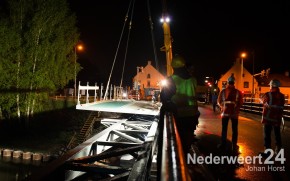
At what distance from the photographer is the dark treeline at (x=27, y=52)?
2553 cm

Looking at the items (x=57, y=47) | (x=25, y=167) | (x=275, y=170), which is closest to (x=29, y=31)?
(x=57, y=47)

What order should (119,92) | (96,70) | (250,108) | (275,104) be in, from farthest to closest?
(96,70) → (119,92) → (250,108) → (275,104)

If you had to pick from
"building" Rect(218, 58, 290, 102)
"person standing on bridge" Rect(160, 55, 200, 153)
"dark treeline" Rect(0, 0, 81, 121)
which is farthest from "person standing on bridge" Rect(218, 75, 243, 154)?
"building" Rect(218, 58, 290, 102)

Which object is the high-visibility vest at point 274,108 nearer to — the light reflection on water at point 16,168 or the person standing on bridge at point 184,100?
the person standing on bridge at point 184,100

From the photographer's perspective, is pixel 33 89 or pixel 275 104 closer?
pixel 275 104

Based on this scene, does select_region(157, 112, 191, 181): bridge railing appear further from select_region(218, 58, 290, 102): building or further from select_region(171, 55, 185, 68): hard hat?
select_region(218, 58, 290, 102): building

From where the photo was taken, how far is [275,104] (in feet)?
22.0

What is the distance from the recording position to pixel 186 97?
4.73 meters

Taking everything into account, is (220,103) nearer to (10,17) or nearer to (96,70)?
(10,17)

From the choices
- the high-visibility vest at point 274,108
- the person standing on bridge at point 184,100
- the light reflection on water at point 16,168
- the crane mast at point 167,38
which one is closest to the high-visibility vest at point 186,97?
the person standing on bridge at point 184,100

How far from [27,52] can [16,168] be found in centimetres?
1347

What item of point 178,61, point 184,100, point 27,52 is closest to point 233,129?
point 184,100

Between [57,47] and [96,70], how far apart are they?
39.0 metres

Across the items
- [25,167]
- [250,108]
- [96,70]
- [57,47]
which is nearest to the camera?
[25,167]
